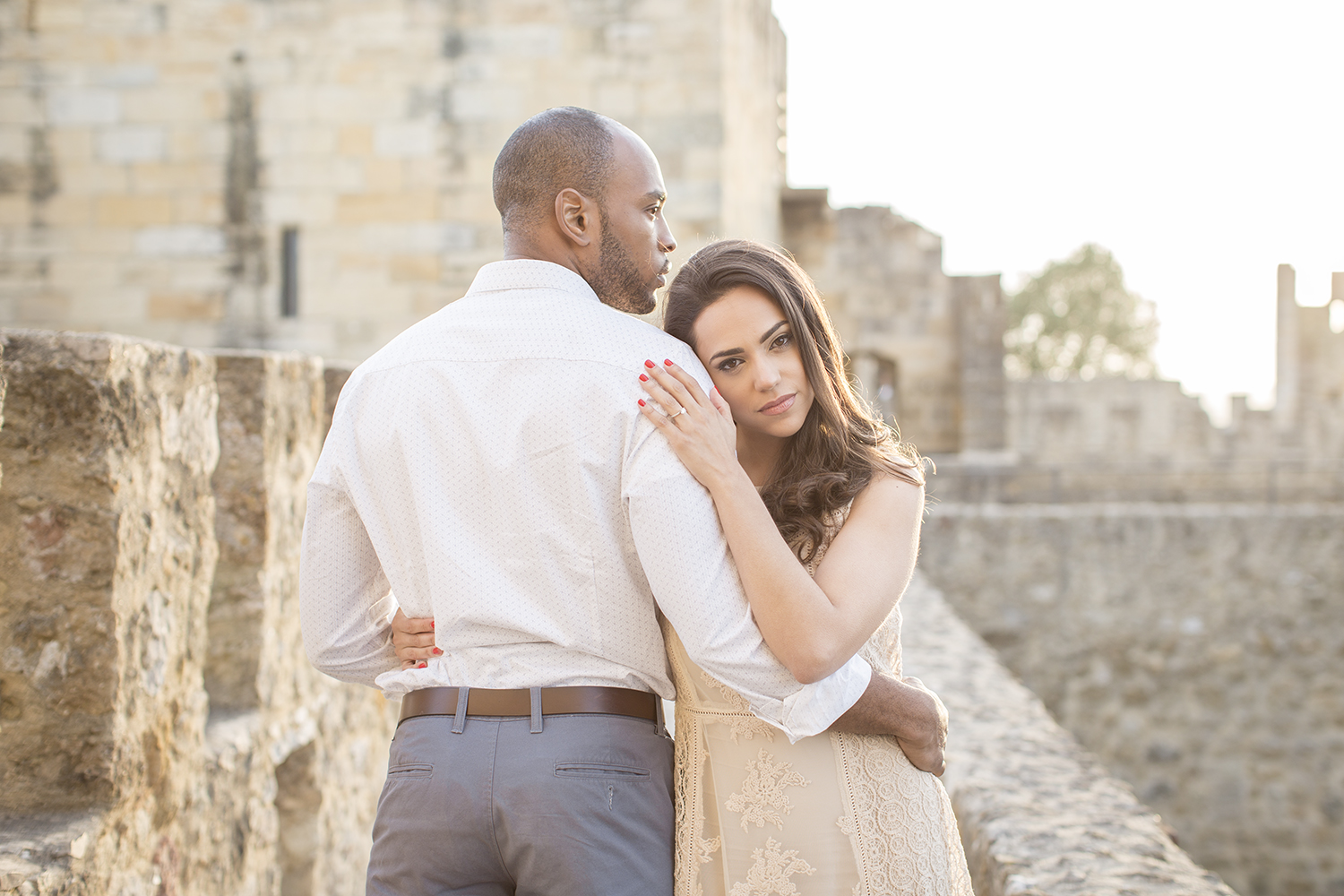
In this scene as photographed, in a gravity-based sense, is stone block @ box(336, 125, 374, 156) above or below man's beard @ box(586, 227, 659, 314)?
above

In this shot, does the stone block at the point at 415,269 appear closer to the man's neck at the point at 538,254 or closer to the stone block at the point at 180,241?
the stone block at the point at 180,241

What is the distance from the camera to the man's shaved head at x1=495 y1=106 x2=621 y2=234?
5.56 ft

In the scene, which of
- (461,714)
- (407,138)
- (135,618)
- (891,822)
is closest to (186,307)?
(407,138)

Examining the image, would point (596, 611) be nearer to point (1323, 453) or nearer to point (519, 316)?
point (519, 316)

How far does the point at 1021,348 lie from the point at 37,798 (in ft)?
125

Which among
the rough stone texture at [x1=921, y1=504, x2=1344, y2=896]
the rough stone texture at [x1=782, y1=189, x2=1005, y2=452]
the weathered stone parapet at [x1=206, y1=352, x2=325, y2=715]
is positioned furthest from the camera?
the rough stone texture at [x1=782, y1=189, x2=1005, y2=452]

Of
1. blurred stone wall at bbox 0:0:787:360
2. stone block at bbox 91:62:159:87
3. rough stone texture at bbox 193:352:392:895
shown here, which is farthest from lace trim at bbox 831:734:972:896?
stone block at bbox 91:62:159:87

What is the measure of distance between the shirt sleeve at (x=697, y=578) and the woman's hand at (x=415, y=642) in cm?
39

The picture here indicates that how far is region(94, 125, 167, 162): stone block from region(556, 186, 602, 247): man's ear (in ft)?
22.6

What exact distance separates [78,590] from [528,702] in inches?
36.2

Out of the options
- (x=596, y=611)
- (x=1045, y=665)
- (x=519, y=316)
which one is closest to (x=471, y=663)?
(x=596, y=611)

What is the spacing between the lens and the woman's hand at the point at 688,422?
1513mm

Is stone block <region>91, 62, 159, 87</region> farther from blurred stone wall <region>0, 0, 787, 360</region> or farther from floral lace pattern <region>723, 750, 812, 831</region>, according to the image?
floral lace pattern <region>723, 750, 812, 831</region>

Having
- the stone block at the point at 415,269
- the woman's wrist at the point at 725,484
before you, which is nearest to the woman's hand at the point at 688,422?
the woman's wrist at the point at 725,484
